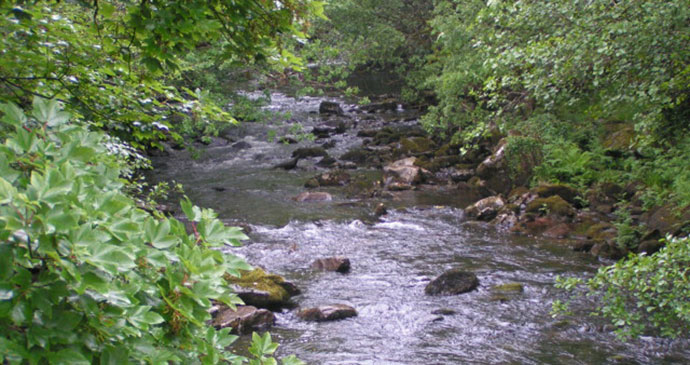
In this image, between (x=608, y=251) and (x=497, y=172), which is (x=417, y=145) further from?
(x=608, y=251)

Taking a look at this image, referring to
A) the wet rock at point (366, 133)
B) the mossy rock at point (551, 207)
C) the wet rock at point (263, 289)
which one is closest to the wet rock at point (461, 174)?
the mossy rock at point (551, 207)

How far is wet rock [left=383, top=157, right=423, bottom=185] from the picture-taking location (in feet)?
58.0

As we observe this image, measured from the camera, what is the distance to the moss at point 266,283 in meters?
8.63

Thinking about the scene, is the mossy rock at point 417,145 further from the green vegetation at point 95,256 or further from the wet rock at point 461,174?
the green vegetation at point 95,256

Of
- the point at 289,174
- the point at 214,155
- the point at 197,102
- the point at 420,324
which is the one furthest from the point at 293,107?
the point at 197,102

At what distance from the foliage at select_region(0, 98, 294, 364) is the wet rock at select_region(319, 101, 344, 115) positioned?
26.7 metres

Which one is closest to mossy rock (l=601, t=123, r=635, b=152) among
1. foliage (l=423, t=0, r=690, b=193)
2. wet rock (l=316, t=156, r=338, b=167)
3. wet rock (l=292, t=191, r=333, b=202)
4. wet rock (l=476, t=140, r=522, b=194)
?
wet rock (l=476, t=140, r=522, b=194)

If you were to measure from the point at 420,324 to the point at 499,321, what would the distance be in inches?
43.5

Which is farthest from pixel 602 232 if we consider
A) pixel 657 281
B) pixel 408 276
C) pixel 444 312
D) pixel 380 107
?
pixel 380 107

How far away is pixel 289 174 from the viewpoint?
1938cm

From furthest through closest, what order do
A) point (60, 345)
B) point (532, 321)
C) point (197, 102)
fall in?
point (532, 321), point (197, 102), point (60, 345)

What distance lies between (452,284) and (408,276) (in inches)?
39.0

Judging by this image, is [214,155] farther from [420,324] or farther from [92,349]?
[92,349]

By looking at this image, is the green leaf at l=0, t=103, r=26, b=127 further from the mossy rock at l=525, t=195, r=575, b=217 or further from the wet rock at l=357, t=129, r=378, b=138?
the wet rock at l=357, t=129, r=378, b=138
